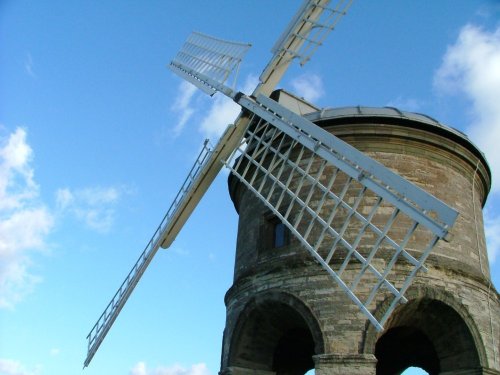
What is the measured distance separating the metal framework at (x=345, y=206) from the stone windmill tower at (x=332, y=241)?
30 millimetres

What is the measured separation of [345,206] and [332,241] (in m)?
2.19

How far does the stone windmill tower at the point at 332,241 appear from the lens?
944 centimetres

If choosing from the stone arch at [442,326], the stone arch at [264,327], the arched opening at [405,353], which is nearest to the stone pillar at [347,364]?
the stone arch at [442,326]

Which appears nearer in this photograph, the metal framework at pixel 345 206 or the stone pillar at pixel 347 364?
the metal framework at pixel 345 206

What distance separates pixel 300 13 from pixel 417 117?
3.15 meters

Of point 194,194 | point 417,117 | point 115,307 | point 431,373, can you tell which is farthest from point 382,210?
point 115,307

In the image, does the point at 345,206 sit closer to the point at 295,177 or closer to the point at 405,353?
the point at 295,177

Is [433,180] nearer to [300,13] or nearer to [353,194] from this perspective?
[353,194]

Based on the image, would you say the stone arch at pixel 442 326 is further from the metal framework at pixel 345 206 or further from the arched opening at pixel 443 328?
the metal framework at pixel 345 206

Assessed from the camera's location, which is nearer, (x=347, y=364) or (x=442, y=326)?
(x=347, y=364)

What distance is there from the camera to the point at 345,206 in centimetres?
824

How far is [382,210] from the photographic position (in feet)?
33.9

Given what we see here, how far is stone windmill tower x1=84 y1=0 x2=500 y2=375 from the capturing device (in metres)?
9.44

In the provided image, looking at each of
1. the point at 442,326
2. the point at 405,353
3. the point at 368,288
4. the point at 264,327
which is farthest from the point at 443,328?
the point at 405,353
